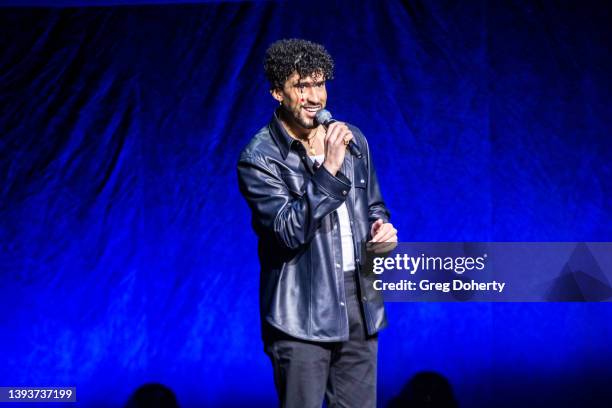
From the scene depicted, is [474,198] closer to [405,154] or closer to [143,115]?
[405,154]

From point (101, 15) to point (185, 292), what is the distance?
4.43ft

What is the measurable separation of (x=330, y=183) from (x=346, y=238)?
8.2 inches

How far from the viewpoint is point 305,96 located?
2.12m

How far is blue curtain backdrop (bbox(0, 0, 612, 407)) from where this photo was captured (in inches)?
144

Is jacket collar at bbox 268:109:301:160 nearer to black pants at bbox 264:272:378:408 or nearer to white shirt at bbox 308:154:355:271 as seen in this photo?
white shirt at bbox 308:154:355:271

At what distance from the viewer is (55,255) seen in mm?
3871

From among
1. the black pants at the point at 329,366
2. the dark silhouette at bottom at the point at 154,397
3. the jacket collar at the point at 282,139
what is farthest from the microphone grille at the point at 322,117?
A: the dark silhouette at bottom at the point at 154,397

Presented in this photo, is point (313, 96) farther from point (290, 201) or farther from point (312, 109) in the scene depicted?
point (290, 201)

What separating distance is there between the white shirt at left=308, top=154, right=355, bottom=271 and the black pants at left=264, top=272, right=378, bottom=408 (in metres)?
0.03

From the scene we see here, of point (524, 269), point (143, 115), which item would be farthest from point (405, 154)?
point (143, 115)

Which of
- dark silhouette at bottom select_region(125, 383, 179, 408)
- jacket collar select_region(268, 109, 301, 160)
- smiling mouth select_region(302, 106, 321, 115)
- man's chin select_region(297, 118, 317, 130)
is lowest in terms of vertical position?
dark silhouette at bottom select_region(125, 383, 179, 408)

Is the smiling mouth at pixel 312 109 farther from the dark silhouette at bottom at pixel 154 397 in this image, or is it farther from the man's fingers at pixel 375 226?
the dark silhouette at bottom at pixel 154 397

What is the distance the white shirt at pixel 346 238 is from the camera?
2115 mm

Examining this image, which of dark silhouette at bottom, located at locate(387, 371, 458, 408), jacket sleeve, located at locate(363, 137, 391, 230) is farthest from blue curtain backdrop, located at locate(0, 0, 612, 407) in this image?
jacket sleeve, located at locate(363, 137, 391, 230)
